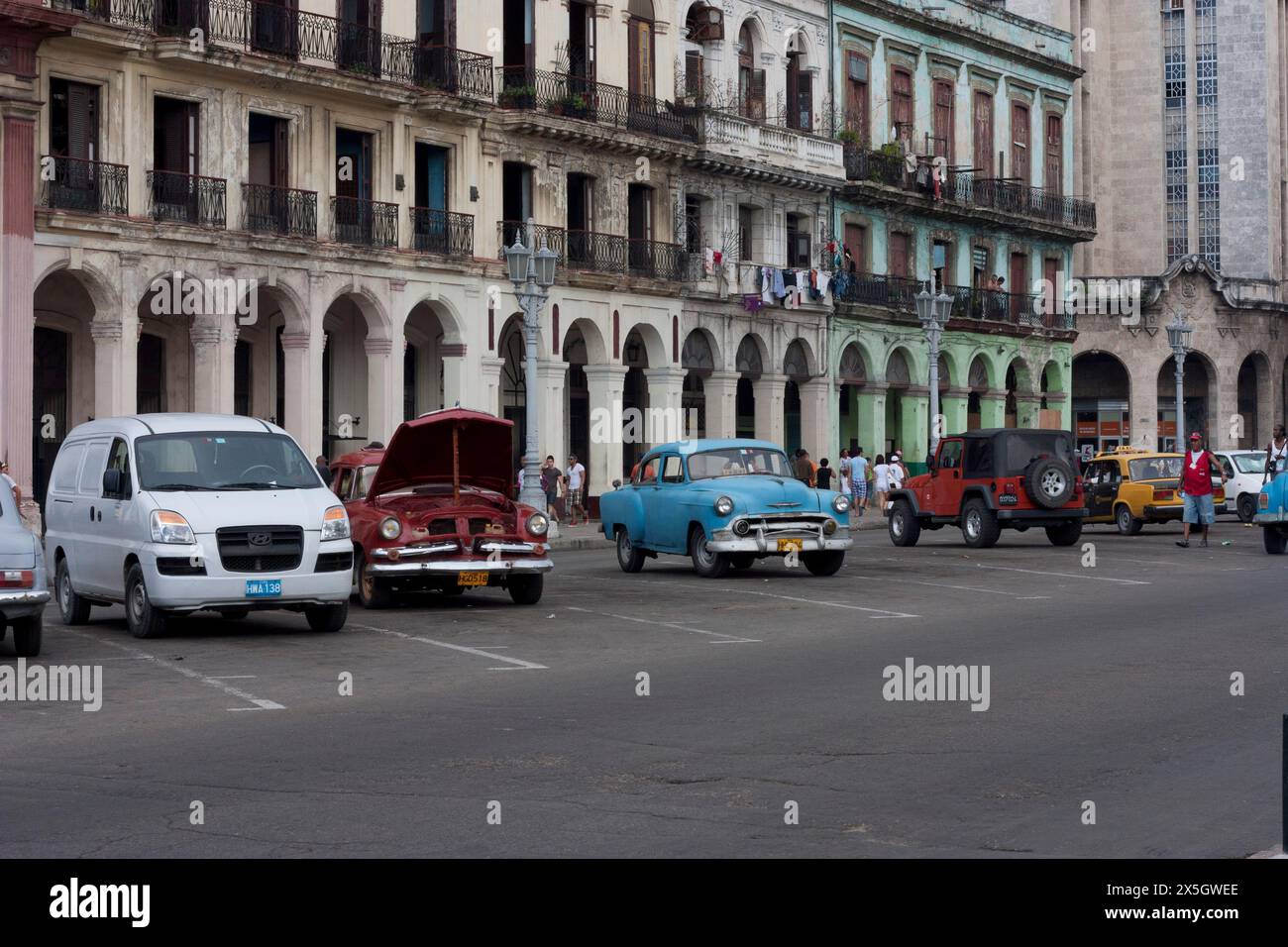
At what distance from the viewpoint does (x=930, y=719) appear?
12250 millimetres

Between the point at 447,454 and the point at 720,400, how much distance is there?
28.3m

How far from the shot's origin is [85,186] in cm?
3362

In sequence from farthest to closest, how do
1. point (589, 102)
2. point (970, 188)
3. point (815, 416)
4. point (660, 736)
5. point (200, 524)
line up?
point (970, 188) < point (815, 416) < point (589, 102) < point (200, 524) < point (660, 736)

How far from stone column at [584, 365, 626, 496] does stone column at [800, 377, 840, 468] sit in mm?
8411

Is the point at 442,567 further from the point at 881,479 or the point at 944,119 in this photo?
the point at 944,119

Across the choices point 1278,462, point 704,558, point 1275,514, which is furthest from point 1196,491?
point 704,558

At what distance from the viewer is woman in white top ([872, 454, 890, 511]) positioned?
48125mm

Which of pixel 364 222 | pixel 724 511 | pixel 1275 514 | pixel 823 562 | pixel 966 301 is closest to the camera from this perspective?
pixel 724 511

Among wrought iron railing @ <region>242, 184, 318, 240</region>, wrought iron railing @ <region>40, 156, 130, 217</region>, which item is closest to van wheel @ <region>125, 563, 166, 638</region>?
wrought iron railing @ <region>40, 156, 130, 217</region>

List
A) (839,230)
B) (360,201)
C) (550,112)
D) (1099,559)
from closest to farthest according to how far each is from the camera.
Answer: (1099,559), (360,201), (550,112), (839,230)

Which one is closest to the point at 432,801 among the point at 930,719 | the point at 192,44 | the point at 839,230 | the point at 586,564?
the point at 930,719

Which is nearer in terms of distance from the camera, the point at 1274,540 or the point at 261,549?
the point at 261,549

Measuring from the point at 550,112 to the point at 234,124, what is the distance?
350 inches

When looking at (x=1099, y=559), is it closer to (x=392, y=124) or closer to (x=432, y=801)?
(x=392, y=124)
